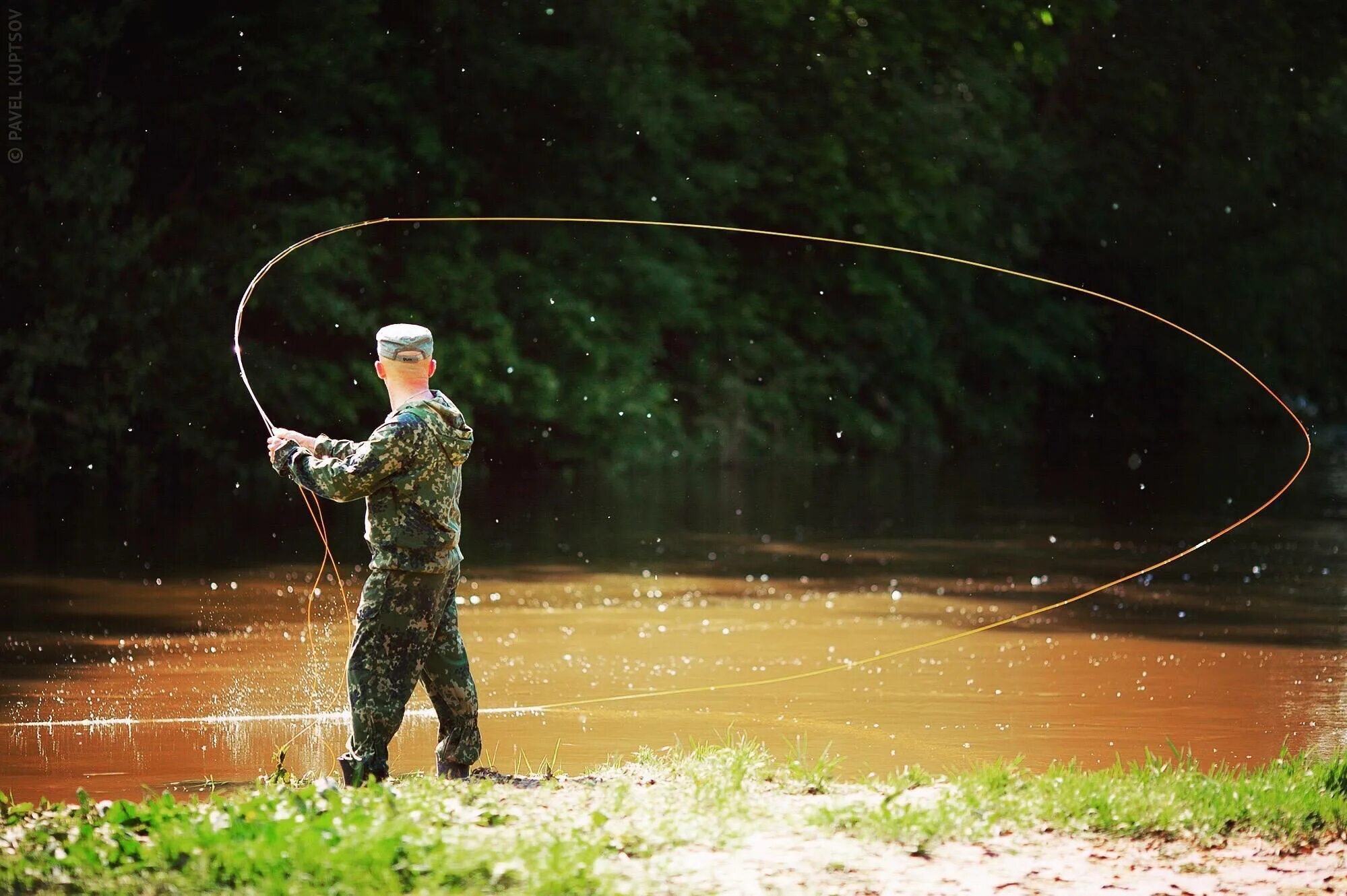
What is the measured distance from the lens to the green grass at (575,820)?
15.7ft

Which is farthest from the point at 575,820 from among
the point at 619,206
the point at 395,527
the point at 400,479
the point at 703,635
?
the point at 619,206

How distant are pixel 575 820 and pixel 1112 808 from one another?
5.39 ft

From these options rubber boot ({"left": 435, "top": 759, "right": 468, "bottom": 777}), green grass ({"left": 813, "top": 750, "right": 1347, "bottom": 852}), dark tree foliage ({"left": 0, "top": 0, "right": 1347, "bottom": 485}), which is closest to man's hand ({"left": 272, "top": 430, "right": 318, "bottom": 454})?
rubber boot ({"left": 435, "top": 759, "right": 468, "bottom": 777})

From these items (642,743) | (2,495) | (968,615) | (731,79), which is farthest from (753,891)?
(731,79)

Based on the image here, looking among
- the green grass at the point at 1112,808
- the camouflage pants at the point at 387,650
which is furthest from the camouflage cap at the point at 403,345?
the green grass at the point at 1112,808

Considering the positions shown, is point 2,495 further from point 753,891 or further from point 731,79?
point 753,891

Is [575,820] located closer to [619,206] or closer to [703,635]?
[703,635]

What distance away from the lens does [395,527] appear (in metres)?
6.07

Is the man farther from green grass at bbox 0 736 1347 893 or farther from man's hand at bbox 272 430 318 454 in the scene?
green grass at bbox 0 736 1347 893

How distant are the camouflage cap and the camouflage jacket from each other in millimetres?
159

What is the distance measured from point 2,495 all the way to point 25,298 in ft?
8.76

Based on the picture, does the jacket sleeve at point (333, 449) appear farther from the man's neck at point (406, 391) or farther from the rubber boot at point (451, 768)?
the rubber boot at point (451, 768)

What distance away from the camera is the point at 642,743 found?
7.77 m

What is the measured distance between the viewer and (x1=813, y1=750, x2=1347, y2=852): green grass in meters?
5.50
